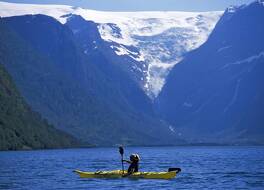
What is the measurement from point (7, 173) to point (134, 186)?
3208 cm

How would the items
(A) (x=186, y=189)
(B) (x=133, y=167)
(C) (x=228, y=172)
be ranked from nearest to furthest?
1. (A) (x=186, y=189)
2. (B) (x=133, y=167)
3. (C) (x=228, y=172)

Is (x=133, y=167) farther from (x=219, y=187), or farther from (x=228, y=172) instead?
(x=228, y=172)

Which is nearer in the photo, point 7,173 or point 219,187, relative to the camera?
point 219,187

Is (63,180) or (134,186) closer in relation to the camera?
(134,186)

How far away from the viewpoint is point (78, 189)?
83.8 meters

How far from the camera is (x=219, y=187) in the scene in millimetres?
85312

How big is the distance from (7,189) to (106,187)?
10788 mm

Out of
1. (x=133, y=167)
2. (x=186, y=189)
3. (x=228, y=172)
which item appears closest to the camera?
(x=186, y=189)

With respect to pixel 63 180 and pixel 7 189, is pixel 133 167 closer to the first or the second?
pixel 63 180

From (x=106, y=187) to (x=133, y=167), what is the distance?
→ 975 cm

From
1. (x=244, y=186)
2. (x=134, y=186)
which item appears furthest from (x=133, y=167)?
(x=244, y=186)

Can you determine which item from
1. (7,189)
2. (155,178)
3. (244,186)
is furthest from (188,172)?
(7,189)

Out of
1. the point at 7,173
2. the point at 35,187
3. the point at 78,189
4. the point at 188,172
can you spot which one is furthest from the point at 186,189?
the point at 7,173

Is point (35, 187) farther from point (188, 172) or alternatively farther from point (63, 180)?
→ point (188, 172)
